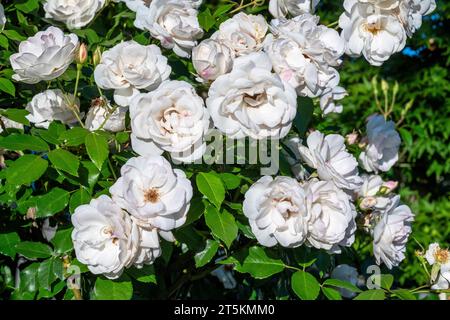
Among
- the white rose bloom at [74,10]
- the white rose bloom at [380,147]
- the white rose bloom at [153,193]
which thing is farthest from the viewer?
the white rose bloom at [380,147]

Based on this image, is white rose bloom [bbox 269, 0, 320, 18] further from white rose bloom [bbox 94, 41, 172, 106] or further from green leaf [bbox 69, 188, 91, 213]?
green leaf [bbox 69, 188, 91, 213]

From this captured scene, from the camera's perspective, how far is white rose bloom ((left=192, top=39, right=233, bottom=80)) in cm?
121

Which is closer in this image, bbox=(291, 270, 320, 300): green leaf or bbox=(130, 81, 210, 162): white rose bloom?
bbox=(130, 81, 210, 162): white rose bloom

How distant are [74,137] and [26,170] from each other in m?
0.11

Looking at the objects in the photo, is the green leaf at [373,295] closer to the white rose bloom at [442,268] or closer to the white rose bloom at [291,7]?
the white rose bloom at [442,268]

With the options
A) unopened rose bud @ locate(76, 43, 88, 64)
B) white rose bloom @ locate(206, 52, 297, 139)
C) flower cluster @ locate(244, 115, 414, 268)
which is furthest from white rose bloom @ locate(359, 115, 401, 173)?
unopened rose bud @ locate(76, 43, 88, 64)

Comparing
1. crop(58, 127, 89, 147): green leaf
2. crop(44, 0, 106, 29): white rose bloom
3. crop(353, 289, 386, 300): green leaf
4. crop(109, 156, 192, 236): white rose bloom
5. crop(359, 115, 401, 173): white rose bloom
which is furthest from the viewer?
crop(359, 115, 401, 173): white rose bloom

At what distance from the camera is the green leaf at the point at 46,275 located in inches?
52.9

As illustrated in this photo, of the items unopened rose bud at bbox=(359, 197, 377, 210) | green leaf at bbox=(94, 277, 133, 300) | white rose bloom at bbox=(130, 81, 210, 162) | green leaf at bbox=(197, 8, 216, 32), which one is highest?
green leaf at bbox=(197, 8, 216, 32)

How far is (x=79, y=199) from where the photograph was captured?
4.11 ft

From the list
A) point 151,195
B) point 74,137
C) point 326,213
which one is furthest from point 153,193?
point 326,213

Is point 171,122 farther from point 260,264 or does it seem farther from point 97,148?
point 260,264

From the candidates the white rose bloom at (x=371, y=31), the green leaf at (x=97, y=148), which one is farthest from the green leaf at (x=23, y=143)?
the white rose bloom at (x=371, y=31)
